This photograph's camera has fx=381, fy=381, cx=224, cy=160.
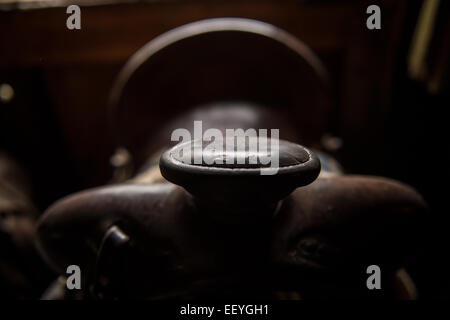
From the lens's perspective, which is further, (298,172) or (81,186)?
(81,186)

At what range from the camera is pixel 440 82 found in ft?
3.78

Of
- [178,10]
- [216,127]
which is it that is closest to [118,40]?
[178,10]

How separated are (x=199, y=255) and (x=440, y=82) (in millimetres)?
1055

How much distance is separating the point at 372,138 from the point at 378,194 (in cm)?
118

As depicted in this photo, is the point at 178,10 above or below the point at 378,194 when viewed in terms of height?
above
